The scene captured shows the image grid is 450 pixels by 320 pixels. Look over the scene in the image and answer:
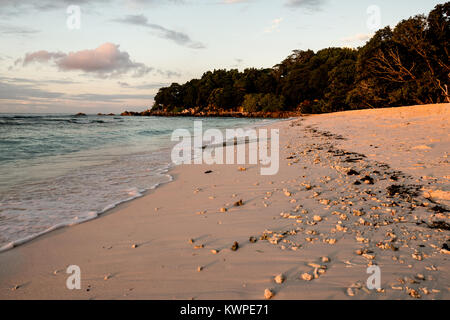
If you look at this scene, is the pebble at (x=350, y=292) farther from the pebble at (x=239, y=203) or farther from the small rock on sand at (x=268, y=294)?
the pebble at (x=239, y=203)

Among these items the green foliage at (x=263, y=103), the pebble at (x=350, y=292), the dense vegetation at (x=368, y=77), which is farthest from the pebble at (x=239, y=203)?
the green foliage at (x=263, y=103)

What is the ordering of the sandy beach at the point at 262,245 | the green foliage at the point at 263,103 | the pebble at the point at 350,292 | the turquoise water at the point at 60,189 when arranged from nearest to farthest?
1. the pebble at the point at 350,292
2. the sandy beach at the point at 262,245
3. the turquoise water at the point at 60,189
4. the green foliage at the point at 263,103

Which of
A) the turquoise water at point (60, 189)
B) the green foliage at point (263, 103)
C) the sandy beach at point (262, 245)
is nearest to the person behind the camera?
the sandy beach at point (262, 245)

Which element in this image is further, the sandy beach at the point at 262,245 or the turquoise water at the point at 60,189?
the turquoise water at the point at 60,189

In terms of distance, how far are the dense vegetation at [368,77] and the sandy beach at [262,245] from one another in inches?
1244

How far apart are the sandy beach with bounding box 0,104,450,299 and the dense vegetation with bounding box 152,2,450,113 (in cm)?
3160

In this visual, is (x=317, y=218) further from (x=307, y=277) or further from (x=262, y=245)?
(x=307, y=277)

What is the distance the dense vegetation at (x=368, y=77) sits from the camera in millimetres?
27922

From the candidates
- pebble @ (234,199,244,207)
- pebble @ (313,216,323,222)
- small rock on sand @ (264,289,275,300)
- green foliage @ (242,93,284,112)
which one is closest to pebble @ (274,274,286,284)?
small rock on sand @ (264,289,275,300)

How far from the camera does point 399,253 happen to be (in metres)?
2.69

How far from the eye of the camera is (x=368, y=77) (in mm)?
35906

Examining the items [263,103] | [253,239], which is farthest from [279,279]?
[263,103]

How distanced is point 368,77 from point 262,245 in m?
41.0
